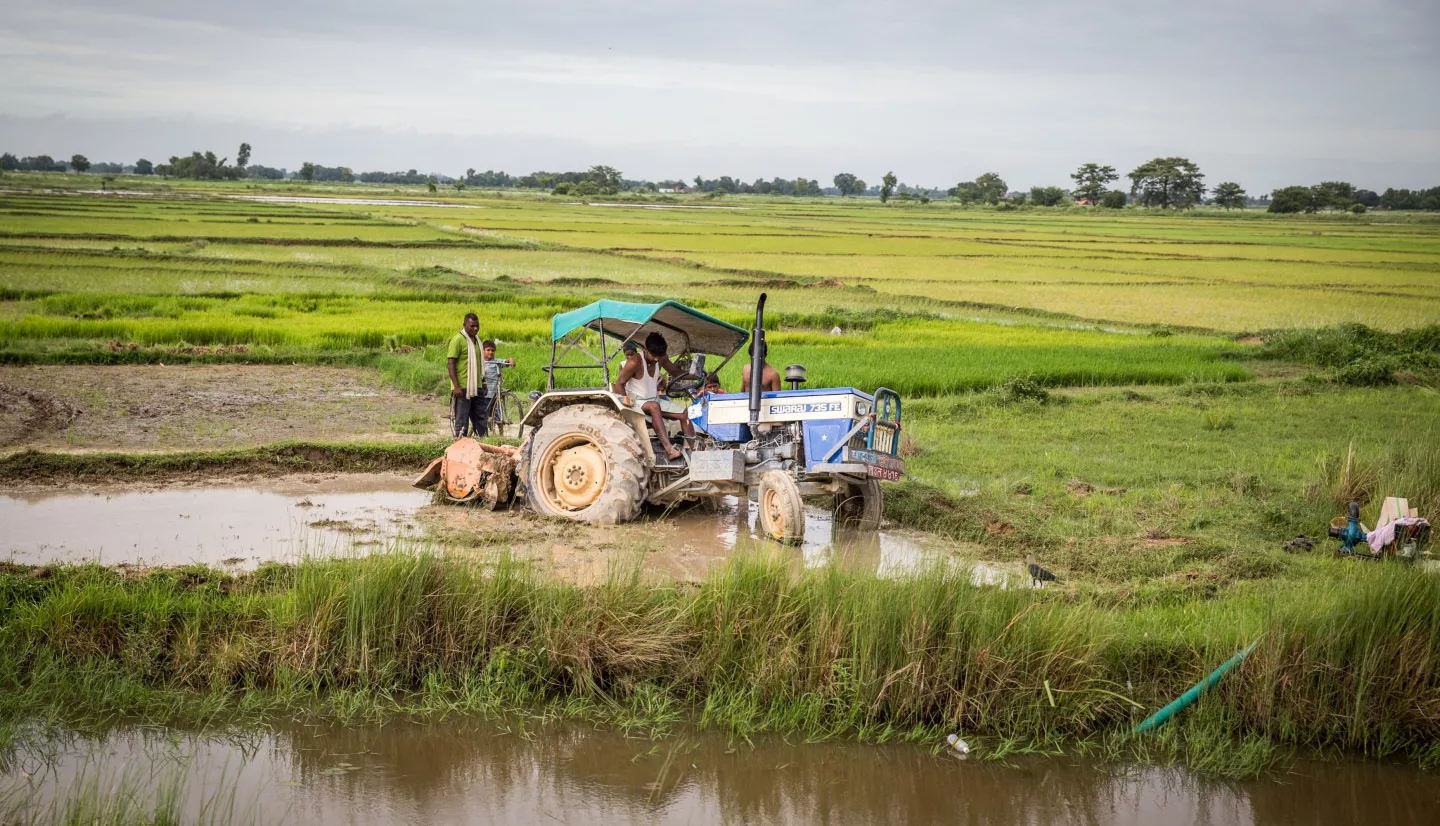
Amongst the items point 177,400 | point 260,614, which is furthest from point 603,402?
point 177,400

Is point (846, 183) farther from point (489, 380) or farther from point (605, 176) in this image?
point (489, 380)

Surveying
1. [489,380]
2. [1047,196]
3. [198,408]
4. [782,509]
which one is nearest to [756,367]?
[782,509]

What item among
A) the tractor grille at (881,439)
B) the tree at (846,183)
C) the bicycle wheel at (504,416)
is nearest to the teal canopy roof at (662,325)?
the tractor grille at (881,439)

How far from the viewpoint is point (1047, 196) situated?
124 m

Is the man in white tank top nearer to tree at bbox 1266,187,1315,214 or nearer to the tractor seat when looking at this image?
the tractor seat

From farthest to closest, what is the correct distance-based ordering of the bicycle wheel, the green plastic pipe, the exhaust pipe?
the bicycle wheel, the exhaust pipe, the green plastic pipe

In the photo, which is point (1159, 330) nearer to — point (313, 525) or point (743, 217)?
point (313, 525)

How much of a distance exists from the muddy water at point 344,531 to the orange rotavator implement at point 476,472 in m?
0.18

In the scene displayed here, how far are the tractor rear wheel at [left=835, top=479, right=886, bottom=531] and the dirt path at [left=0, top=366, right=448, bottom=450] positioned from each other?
5.59m

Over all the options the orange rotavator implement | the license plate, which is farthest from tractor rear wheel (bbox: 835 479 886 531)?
the orange rotavator implement

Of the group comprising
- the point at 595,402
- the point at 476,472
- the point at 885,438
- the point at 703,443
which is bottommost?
the point at 476,472

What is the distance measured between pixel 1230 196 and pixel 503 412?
12156cm

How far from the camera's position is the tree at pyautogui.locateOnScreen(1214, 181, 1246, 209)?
11814 centimetres

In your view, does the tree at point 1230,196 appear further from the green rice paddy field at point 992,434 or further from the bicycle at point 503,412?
the bicycle at point 503,412
